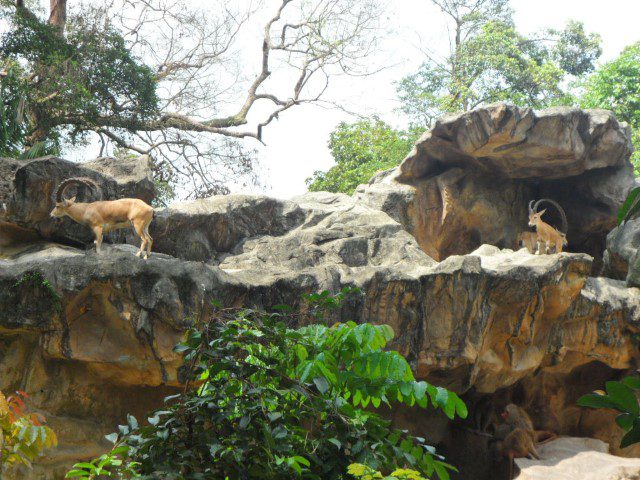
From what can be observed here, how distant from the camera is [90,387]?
9.56 meters

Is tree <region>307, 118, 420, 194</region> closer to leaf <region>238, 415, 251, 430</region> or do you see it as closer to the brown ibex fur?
the brown ibex fur

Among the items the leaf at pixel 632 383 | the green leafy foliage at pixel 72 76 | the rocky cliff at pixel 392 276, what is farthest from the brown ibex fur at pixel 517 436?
the leaf at pixel 632 383

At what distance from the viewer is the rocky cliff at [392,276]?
9.02 m

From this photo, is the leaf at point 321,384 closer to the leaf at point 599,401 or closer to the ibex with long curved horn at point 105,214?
the leaf at point 599,401

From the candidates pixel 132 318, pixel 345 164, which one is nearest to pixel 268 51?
pixel 345 164

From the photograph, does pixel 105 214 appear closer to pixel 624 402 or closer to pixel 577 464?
pixel 577 464

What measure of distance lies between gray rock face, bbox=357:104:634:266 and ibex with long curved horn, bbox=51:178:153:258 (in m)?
5.72

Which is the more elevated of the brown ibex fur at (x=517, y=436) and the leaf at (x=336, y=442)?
the leaf at (x=336, y=442)

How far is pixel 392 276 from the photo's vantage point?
33.8 feet

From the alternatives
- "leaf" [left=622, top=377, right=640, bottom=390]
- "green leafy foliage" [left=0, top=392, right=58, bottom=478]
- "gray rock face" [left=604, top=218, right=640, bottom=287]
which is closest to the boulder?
"gray rock face" [left=604, top=218, right=640, bottom=287]

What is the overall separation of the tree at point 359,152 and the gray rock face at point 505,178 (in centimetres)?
554

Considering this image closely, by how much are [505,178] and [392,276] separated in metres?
6.81

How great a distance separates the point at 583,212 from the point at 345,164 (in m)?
8.14

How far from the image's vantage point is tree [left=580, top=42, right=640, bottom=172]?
67.0 ft
